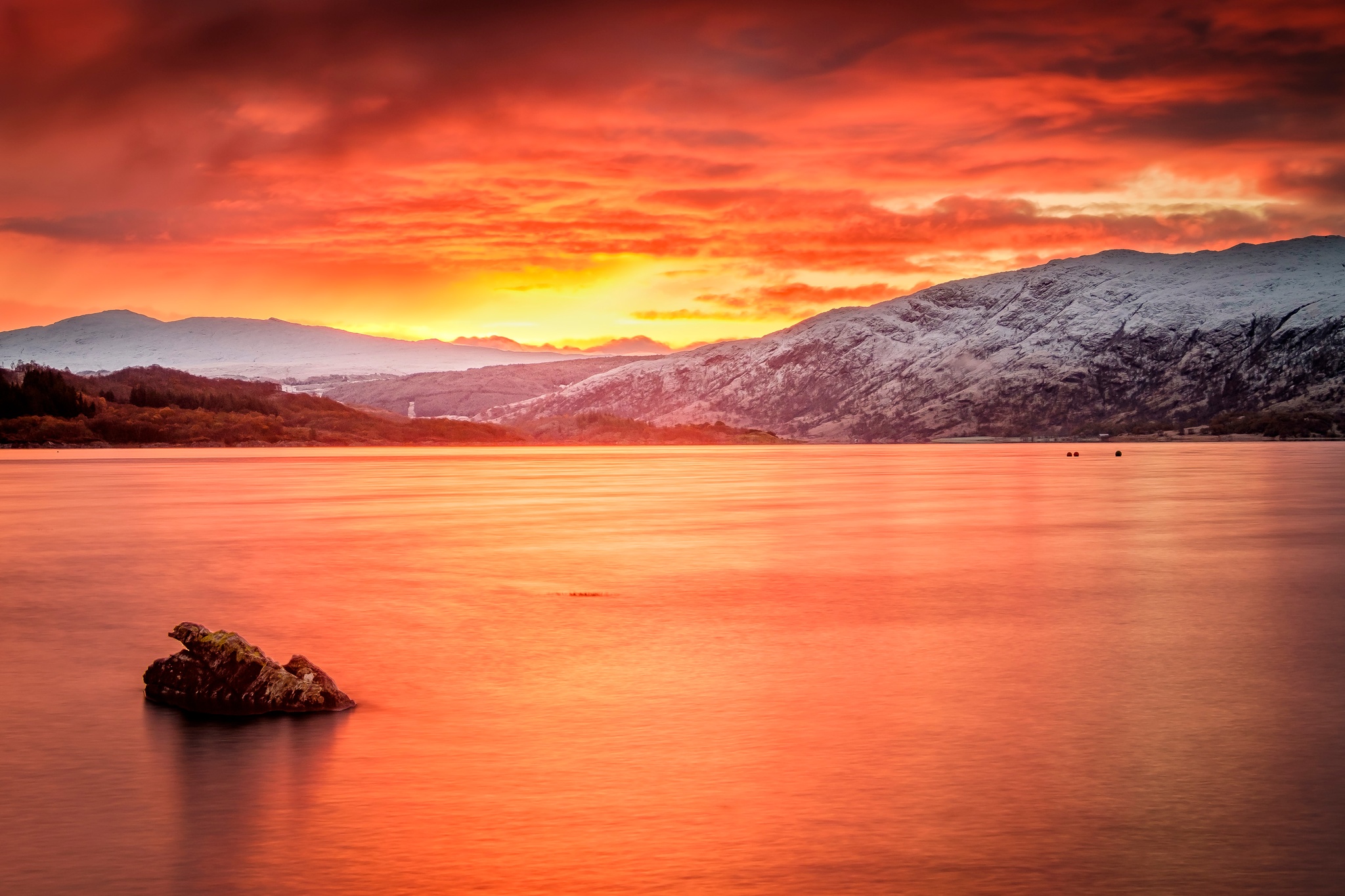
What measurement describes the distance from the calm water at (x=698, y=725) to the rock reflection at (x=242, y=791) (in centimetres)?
6

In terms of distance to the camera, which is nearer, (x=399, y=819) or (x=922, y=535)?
(x=399, y=819)

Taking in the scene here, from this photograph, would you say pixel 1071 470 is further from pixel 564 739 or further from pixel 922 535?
pixel 564 739

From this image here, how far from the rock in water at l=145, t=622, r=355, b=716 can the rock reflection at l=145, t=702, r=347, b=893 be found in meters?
0.26

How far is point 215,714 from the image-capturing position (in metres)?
20.2

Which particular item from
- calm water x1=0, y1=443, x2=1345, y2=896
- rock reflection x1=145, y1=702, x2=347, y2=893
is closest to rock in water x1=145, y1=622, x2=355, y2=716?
rock reflection x1=145, y1=702, x2=347, y2=893

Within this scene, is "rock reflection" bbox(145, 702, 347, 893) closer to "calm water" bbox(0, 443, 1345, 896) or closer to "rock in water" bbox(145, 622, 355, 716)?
"calm water" bbox(0, 443, 1345, 896)

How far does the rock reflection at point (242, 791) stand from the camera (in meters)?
12.9

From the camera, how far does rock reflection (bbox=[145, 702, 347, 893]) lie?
1288 cm

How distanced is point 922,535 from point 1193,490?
4784cm

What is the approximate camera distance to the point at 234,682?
2033cm

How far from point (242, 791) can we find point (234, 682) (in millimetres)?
5011

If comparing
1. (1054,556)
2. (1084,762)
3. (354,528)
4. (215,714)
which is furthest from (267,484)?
(1084,762)

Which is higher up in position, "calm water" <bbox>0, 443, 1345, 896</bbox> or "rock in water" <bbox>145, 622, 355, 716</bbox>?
"rock in water" <bbox>145, 622, 355, 716</bbox>

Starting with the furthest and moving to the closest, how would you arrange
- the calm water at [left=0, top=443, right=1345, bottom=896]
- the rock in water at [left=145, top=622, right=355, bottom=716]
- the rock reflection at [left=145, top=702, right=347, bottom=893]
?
the rock in water at [left=145, top=622, right=355, bottom=716], the calm water at [left=0, top=443, right=1345, bottom=896], the rock reflection at [left=145, top=702, right=347, bottom=893]
